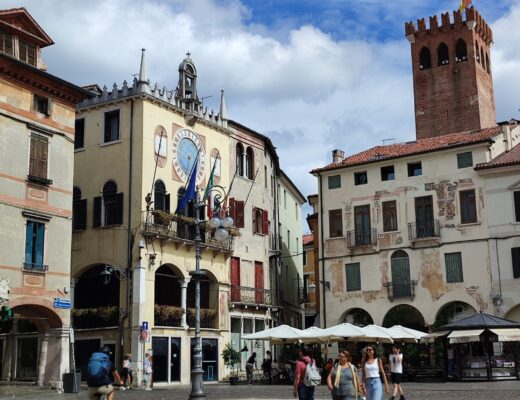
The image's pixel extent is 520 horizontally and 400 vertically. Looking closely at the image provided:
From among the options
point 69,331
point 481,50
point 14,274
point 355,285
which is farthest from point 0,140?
point 481,50

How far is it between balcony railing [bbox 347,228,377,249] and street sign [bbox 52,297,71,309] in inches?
735

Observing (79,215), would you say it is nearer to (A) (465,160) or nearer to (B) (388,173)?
(B) (388,173)

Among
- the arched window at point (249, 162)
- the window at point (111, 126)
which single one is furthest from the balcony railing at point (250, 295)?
the window at point (111, 126)

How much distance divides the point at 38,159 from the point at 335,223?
794 inches

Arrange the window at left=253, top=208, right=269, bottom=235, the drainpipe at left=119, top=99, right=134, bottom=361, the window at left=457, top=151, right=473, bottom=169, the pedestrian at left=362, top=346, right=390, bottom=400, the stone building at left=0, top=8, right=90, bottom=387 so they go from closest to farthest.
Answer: the pedestrian at left=362, top=346, right=390, bottom=400 → the stone building at left=0, top=8, right=90, bottom=387 → the drainpipe at left=119, top=99, right=134, bottom=361 → the window at left=457, top=151, right=473, bottom=169 → the window at left=253, top=208, right=269, bottom=235

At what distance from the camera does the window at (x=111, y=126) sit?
3672cm

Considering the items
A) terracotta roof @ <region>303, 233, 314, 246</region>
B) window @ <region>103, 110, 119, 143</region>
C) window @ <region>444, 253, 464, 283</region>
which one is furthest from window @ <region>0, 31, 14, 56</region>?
terracotta roof @ <region>303, 233, 314, 246</region>

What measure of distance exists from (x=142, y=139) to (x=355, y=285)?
14.8 metres

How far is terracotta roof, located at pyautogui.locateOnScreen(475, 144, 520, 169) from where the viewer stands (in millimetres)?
38597

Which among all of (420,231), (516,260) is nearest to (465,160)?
(420,231)

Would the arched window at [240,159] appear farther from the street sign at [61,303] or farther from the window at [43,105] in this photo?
the street sign at [61,303]

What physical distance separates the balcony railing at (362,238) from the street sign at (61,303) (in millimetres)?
18681

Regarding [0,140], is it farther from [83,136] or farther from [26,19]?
[83,136]

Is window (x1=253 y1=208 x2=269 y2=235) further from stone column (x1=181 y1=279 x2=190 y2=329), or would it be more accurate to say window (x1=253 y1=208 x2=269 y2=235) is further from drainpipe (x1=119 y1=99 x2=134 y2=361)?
drainpipe (x1=119 y1=99 x2=134 y2=361)
